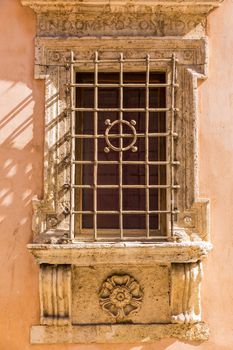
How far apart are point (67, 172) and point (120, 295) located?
2.99 feet

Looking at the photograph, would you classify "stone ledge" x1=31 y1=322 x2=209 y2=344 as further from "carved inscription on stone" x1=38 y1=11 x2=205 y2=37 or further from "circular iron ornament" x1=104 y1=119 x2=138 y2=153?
"carved inscription on stone" x1=38 y1=11 x2=205 y2=37

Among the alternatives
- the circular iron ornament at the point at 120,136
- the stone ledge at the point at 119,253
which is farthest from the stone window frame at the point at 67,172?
the circular iron ornament at the point at 120,136

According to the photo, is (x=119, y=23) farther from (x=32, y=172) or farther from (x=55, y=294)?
(x=55, y=294)

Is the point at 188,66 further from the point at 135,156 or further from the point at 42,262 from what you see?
the point at 42,262

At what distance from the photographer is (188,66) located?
14.2 feet

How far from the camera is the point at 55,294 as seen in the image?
161 inches

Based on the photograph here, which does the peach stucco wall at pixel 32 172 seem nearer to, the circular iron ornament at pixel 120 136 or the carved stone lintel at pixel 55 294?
the carved stone lintel at pixel 55 294

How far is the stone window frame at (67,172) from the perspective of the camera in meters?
4.08

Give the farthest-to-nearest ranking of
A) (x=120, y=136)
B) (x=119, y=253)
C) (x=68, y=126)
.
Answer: (x=68, y=126), (x=120, y=136), (x=119, y=253)

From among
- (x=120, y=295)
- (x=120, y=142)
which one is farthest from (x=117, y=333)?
(x=120, y=142)

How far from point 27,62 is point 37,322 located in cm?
180

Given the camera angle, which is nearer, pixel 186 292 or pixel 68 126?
pixel 186 292

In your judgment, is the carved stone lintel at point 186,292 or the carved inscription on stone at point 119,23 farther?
the carved inscription on stone at point 119,23

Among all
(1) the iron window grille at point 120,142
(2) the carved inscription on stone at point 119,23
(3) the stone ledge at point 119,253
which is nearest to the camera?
(3) the stone ledge at point 119,253
